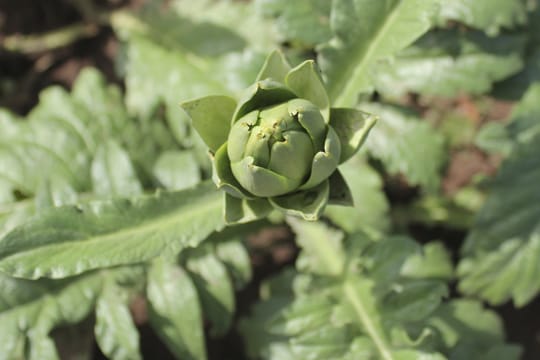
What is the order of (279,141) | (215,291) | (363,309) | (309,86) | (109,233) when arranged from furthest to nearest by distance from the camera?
(215,291) → (363,309) → (109,233) → (309,86) → (279,141)

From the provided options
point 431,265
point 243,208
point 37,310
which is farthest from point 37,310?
point 431,265

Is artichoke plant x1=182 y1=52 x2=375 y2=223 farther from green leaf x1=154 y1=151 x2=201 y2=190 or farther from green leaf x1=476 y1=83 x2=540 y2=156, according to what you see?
→ green leaf x1=476 y1=83 x2=540 y2=156

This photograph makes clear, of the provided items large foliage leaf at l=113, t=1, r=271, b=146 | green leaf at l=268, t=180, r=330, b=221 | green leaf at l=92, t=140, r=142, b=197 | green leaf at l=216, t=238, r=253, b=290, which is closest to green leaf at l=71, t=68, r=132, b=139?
large foliage leaf at l=113, t=1, r=271, b=146

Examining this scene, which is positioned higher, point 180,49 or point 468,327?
point 180,49

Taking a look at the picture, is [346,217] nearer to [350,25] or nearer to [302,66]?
[350,25]

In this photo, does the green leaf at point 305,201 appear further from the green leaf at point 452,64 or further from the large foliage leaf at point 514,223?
the large foliage leaf at point 514,223

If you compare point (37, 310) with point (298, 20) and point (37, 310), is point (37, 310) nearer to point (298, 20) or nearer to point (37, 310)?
point (37, 310)
